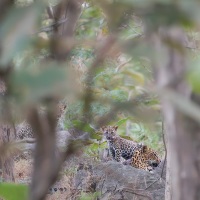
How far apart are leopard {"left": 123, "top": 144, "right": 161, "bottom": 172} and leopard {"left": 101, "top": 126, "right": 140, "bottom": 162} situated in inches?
2.7

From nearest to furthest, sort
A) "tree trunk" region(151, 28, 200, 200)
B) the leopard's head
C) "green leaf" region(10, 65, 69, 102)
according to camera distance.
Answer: "green leaf" region(10, 65, 69, 102) → "tree trunk" region(151, 28, 200, 200) → the leopard's head

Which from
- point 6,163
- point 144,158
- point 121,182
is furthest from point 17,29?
point 144,158

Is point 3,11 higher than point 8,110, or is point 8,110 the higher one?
point 3,11

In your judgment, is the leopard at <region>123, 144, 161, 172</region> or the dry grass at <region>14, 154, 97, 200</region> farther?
the leopard at <region>123, 144, 161, 172</region>

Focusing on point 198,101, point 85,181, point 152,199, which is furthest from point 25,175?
point 198,101

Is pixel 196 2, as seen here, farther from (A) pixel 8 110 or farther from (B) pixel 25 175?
(B) pixel 25 175

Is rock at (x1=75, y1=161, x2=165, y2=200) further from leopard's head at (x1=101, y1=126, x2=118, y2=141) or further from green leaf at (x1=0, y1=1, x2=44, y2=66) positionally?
green leaf at (x1=0, y1=1, x2=44, y2=66)

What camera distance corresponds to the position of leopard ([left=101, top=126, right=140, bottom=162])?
5.49 metres

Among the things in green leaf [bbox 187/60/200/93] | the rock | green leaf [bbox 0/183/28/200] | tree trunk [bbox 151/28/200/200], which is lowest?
the rock

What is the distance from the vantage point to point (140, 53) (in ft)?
1.39

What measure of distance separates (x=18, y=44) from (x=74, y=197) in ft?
12.0

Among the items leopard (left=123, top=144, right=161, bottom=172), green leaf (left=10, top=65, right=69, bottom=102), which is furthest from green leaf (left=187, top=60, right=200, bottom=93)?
leopard (left=123, top=144, right=161, bottom=172)

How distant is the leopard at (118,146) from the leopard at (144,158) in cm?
7

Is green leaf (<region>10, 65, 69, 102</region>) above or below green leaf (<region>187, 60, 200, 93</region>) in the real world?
above
